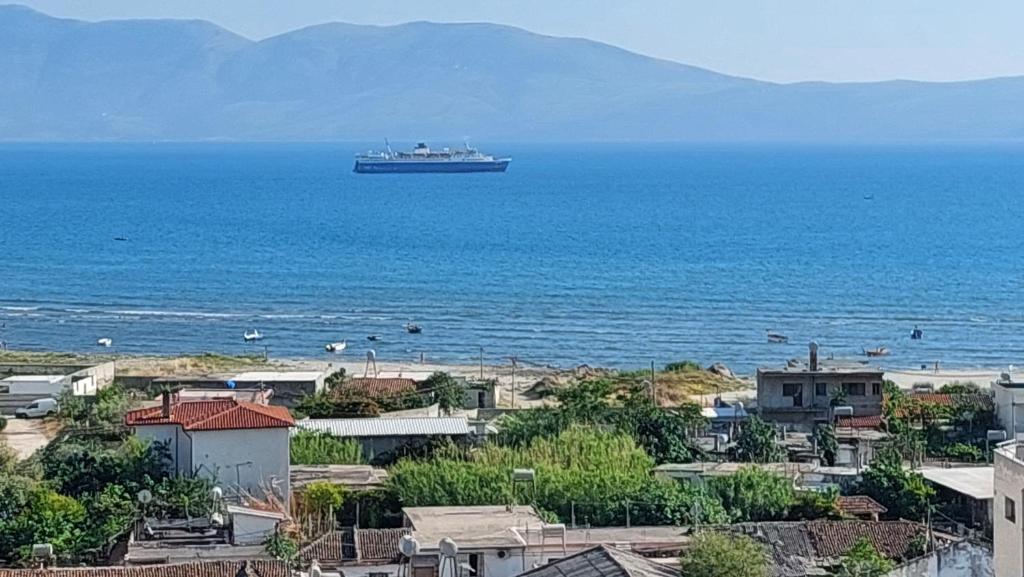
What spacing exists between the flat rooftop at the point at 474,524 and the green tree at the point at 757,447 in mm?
7312

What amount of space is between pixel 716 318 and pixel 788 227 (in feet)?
190

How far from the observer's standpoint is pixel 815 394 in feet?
117

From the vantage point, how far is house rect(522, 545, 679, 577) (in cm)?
1527

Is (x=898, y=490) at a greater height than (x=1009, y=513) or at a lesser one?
lesser

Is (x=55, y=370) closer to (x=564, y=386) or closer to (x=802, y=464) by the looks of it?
(x=564, y=386)

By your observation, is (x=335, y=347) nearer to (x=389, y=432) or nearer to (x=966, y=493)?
(x=389, y=432)

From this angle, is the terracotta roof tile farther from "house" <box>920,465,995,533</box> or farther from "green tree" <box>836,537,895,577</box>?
"house" <box>920,465,995,533</box>

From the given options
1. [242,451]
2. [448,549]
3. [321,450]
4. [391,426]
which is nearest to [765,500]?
[242,451]

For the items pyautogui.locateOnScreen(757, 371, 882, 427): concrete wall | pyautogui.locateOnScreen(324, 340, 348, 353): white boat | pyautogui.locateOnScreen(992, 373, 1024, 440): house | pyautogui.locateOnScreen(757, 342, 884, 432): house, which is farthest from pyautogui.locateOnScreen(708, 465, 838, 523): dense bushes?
pyautogui.locateOnScreen(324, 340, 348, 353): white boat

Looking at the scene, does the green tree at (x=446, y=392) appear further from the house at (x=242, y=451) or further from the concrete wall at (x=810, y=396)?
the house at (x=242, y=451)

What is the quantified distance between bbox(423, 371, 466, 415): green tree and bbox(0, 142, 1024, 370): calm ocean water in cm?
1705

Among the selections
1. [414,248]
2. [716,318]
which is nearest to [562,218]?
[414,248]

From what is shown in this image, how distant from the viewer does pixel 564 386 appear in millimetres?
44531

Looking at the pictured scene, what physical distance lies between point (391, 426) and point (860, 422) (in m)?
9.41
